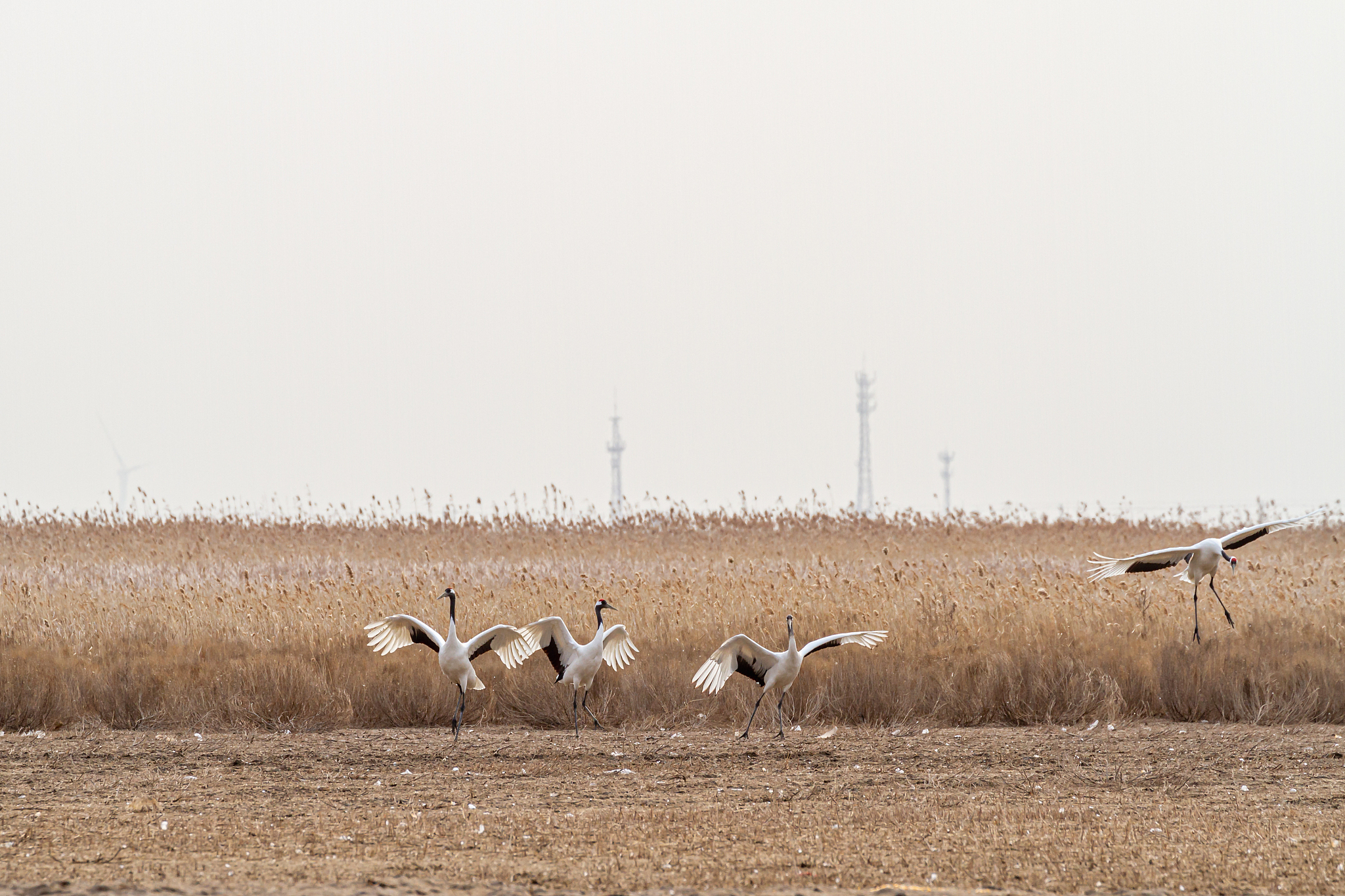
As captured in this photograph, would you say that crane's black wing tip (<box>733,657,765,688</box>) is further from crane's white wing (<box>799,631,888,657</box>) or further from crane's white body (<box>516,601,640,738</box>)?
crane's white body (<box>516,601,640,738</box>)

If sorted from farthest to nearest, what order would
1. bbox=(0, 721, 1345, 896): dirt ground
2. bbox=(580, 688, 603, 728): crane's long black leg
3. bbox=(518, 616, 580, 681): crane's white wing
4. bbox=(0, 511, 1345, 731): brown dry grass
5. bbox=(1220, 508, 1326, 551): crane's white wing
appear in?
bbox=(0, 511, 1345, 731): brown dry grass
bbox=(580, 688, 603, 728): crane's long black leg
bbox=(518, 616, 580, 681): crane's white wing
bbox=(1220, 508, 1326, 551): crane's white wing
bbox=(0, 721, 1345, 896): dirt ground

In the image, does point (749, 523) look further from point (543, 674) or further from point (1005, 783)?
point (1005, 783)

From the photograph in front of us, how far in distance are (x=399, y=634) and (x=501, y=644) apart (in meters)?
0.73

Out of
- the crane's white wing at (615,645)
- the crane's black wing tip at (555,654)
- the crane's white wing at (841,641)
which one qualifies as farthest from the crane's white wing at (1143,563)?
the crane's black wing tip at (555,654)

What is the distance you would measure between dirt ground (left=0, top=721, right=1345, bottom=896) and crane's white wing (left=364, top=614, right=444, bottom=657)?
768 mm

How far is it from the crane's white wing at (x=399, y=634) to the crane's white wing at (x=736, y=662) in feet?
6.17

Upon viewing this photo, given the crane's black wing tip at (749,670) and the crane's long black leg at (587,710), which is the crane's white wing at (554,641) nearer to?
the crane's long black leg at (587,710)

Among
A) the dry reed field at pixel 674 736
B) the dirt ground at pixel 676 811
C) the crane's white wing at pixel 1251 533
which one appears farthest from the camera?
the crane's white wing at pixel 1251 533

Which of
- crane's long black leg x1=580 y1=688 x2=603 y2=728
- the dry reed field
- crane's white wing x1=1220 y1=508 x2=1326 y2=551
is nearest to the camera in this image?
the dry reed field

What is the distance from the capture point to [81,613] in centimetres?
1257

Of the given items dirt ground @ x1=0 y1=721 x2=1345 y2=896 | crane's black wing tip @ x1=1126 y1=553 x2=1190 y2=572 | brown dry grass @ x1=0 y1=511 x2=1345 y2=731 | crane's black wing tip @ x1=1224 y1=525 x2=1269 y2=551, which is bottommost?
dirt ground @ x1=0 y1=721 x2=1345 y2=896

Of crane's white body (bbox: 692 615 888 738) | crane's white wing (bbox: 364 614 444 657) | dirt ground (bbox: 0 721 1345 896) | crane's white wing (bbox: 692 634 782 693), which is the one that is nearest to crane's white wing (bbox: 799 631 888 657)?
crane's white body (bbox: 692 615 888 738)

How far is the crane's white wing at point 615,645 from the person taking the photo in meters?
9.23

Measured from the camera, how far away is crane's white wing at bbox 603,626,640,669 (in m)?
9.23
